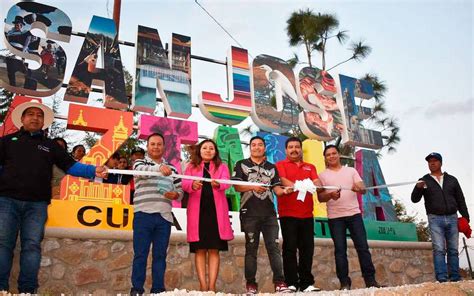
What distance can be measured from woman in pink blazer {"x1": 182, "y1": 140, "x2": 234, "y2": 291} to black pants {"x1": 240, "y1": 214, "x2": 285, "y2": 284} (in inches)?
7.2

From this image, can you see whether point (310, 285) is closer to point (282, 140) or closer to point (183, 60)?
point (282, 140)

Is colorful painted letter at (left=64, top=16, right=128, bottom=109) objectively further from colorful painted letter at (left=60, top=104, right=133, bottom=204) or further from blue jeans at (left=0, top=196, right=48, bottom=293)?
blue jeans at (left=0, top=196, right=48, bottom=293)

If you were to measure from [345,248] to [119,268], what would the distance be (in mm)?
2544

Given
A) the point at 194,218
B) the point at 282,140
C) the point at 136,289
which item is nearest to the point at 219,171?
the point at 194,218

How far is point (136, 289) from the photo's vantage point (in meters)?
4.01

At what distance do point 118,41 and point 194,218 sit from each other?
449 cm

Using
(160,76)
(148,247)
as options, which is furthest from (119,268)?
(160,76)

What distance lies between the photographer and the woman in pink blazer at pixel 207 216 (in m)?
4.31

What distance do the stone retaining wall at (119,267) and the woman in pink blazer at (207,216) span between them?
4.10ft

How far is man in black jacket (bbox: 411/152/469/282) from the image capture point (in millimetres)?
5703

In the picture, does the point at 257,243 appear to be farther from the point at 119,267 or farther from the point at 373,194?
the point at 373,194

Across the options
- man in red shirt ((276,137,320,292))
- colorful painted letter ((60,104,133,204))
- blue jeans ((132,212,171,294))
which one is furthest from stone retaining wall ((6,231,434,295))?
man in red shirt ((276,137,320,292))

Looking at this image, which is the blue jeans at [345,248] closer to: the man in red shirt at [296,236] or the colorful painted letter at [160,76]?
the man in red shirt at [296,236]

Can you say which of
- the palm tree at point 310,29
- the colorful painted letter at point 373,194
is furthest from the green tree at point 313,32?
the colorful painted letter at point 373,194
